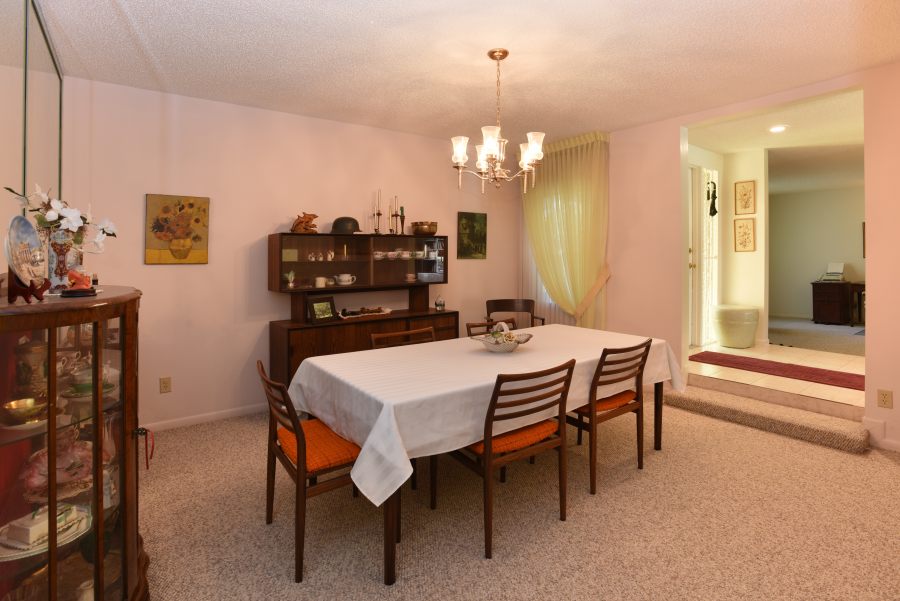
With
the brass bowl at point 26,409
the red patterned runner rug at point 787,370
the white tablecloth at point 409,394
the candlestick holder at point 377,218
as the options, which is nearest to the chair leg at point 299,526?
the white tablecloth at point 409,394

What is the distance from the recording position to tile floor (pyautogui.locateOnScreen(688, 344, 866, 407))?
408 cm

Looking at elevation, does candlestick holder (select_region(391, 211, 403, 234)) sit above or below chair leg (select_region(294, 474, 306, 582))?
above

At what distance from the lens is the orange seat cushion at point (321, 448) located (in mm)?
2137

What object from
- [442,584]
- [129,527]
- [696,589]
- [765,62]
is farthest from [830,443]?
[129,527]

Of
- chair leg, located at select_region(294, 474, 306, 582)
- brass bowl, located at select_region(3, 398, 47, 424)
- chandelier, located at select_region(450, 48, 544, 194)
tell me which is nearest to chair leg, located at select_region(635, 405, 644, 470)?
chandelier, located at select_region(450, 48, 544, 194)

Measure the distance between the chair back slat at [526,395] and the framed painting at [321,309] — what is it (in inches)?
90.2

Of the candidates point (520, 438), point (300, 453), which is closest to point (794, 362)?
point (520, 438)

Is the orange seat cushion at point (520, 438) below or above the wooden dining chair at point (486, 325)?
below

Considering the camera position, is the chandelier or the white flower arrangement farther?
the chandelier

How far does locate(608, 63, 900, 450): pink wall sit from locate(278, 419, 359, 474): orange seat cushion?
3.47 metres

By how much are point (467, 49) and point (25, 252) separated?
2508 millimetres

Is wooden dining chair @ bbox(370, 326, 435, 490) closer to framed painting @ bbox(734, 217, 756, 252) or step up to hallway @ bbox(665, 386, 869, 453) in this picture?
step up to hallway @ bbox(665, 386, 869, 453)

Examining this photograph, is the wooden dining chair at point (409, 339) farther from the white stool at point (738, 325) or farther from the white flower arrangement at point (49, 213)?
the white stool at point (738, 325)

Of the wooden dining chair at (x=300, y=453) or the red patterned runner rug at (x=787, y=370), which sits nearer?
the wooden dining chair at (x=300, y=453)
